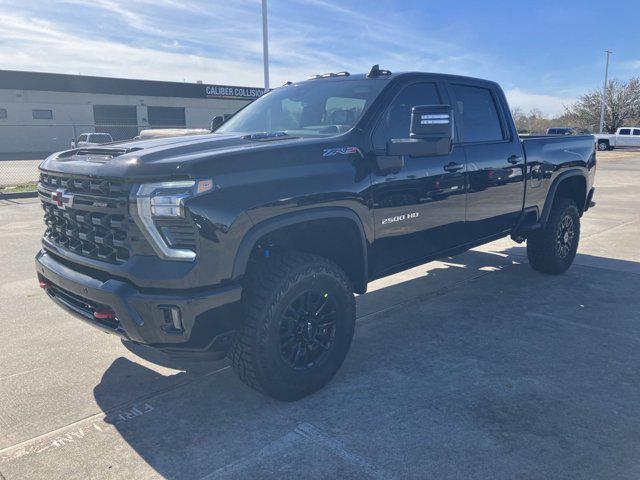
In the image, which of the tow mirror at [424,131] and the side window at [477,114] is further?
the side window at [477,114]

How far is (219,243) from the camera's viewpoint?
2.85 meters

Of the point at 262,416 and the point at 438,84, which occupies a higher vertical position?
the point at 438,84

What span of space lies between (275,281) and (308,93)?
6.62ft

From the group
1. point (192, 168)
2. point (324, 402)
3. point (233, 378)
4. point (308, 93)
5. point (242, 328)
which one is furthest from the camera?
point (308, 93)

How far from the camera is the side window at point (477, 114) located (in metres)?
4.80

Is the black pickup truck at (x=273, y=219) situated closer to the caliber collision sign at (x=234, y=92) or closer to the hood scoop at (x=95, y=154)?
the hood scoop at (x=95, y=154)

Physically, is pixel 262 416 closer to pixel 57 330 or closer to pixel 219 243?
pixel 219 243

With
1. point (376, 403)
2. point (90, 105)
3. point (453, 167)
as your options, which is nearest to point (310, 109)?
point (453, 167)

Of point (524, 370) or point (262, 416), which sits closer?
point (262, 416)

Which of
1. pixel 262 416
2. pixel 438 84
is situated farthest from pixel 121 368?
pixel 438 84

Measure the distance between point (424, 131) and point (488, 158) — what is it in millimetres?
1526

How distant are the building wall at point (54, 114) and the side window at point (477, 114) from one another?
3220 centimetres

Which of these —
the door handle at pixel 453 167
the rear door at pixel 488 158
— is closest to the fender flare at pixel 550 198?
the rear door at pixel 488 158

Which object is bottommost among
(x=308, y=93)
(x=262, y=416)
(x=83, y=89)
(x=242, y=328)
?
(x=262, y=416)
